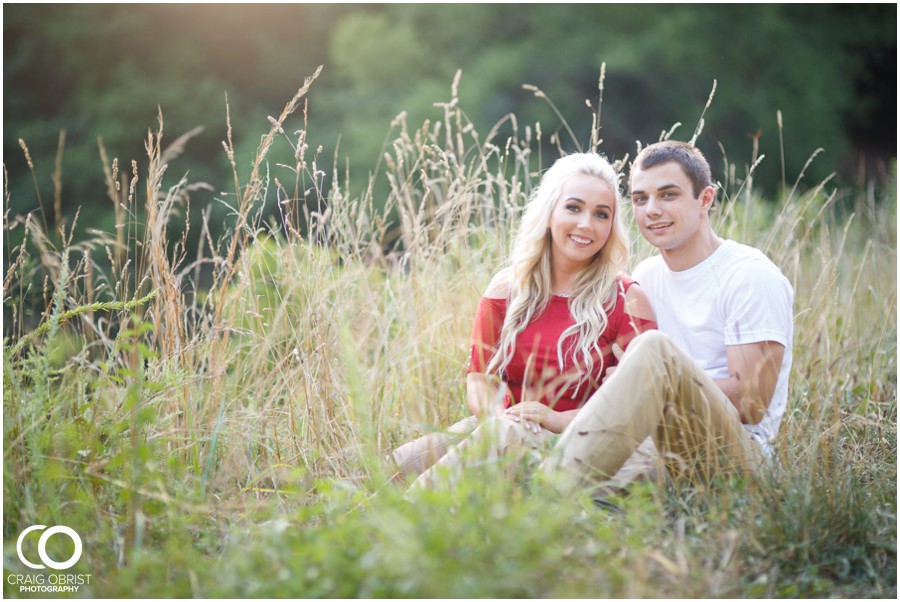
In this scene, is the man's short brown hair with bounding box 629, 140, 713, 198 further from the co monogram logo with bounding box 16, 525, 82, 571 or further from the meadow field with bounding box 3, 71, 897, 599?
the co monogram logo with bounding box 16, 525, 82, 571

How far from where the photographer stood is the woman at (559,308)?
2289 millimetres

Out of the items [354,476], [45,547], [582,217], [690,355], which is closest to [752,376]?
[690,355]

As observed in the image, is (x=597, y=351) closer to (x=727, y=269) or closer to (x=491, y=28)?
(x=727, y=269)

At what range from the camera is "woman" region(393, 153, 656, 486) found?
2.29 metres

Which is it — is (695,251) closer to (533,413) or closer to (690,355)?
(690,355)

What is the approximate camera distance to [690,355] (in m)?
2.21

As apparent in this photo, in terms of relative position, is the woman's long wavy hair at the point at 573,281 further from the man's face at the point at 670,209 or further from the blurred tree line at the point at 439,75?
the blurred tree line at the point at 439,75

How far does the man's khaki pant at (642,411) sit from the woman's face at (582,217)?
0.48 m

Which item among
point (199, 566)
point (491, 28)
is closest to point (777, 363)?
point (199, 566)

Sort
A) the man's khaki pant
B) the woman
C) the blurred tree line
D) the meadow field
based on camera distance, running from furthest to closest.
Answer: the blurred tree line
the woman
the man's khaki pant
the meadow field

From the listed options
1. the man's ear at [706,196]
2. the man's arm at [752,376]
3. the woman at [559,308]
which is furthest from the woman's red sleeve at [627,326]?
the man's ear at [706,196]

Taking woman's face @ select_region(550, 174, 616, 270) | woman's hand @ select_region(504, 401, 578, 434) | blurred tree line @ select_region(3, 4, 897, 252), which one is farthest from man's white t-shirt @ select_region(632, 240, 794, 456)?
blurred tree line @ select_region(3, 4, 897, 252)

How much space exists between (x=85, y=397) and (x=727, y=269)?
1781 mm

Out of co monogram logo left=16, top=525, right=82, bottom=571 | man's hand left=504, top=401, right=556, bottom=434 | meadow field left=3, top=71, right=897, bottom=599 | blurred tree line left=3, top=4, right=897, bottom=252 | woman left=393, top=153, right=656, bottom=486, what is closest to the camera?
meadow field left=3, top=71, right=897, bottom=599
